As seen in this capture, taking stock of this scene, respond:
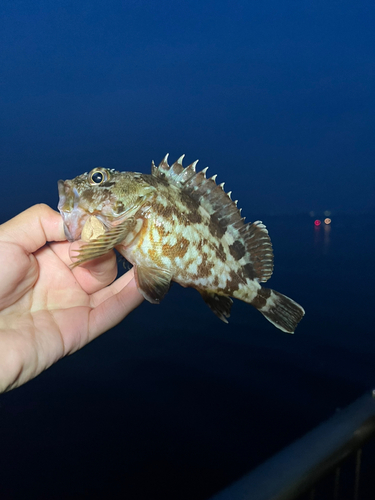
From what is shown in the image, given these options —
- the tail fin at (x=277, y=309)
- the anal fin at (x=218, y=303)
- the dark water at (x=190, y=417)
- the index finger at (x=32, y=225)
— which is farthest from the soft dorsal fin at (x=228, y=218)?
the dark water at (x=190, y=417)

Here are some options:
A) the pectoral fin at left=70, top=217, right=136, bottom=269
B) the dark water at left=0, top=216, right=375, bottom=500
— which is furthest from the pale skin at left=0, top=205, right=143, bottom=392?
the dark water at left=0, top=216, right=375, bottom=500

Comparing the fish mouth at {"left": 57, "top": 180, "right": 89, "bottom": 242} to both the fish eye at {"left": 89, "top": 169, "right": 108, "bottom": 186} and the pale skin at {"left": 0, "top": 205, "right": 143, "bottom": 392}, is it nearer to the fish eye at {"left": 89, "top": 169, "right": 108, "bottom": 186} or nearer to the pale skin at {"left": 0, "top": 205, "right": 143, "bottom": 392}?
the fish eye at {"left": 89, "top": 169, "right": 108, "bottom": 186}

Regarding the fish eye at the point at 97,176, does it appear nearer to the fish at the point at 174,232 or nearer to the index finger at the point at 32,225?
the fish at the point at 174,232

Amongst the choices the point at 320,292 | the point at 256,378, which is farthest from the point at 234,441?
the point at 320,292

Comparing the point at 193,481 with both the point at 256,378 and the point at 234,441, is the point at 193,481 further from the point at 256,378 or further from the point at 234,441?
the point at 256,378

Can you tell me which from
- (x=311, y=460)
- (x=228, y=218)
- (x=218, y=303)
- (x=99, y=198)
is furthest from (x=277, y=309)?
(x=99, y=198)
